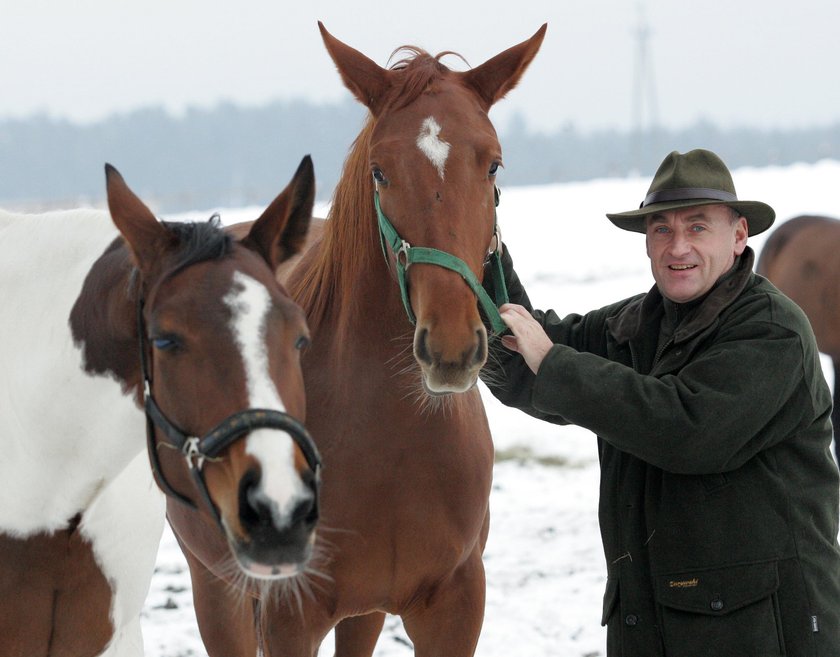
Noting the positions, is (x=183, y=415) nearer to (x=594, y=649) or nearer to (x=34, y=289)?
(x=34, y=289)

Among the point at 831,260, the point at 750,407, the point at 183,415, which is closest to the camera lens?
the point at 183,415

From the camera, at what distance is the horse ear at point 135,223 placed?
1.96m

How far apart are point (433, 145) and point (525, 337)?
1.82ft

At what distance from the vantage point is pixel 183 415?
1.91 meters

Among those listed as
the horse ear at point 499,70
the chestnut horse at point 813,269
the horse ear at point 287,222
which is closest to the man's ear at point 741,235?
the horse ear at point 499,70

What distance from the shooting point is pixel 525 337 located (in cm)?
245

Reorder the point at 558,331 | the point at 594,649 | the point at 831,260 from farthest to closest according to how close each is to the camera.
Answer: the point at 831,260
the point at 594,649
the point at 558,331

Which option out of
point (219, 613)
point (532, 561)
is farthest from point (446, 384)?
point (532, 561)

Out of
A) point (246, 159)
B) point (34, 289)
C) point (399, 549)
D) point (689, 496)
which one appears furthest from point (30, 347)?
point (246, 159)

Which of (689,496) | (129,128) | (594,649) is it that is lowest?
(594,649)

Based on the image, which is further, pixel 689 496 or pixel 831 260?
pixel 831 260

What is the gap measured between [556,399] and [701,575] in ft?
1.80

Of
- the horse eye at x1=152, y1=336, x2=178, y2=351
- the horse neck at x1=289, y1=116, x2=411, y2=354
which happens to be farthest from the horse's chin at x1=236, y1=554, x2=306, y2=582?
the horse neck at x1=289, y1=116, x2=411, y2=354

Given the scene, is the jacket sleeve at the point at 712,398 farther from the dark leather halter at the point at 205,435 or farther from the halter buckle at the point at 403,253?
the dark leather halter at the point at 205,435
